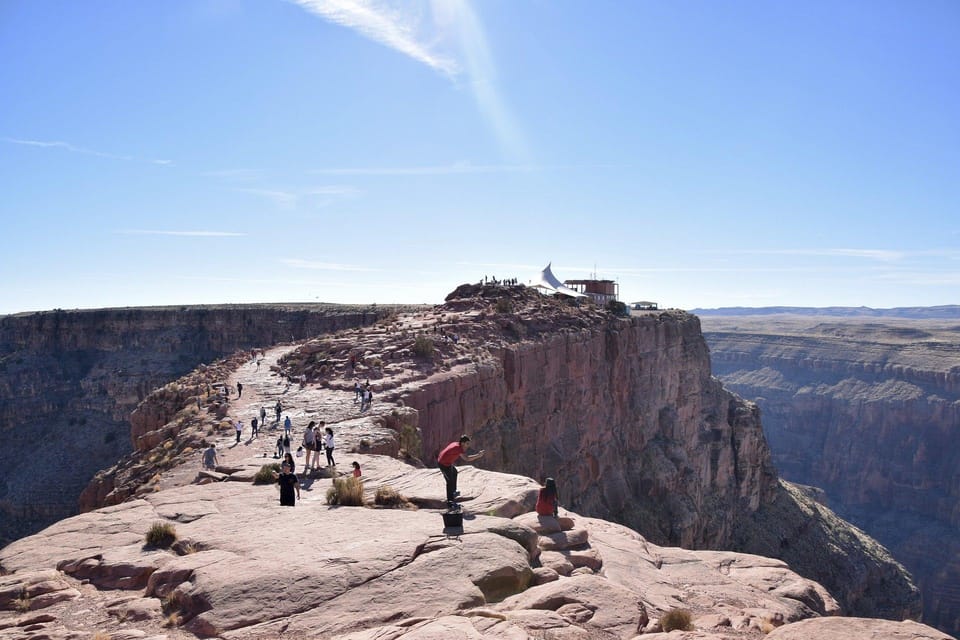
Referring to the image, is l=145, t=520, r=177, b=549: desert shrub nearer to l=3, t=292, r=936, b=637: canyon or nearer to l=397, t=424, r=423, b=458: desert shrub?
l=3, t=292, r=936, b=637: canyon

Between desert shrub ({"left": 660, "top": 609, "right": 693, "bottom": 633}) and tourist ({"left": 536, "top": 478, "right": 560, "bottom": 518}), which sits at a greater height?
tourist ({"left": 536, "top": 478, "right": 560, "bottom": 518})

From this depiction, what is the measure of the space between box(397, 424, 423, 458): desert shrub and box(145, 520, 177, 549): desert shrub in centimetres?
817

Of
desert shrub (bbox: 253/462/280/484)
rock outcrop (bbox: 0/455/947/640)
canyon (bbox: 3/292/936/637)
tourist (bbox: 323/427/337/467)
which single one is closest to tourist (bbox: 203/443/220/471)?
canyon (bbox: 3/292/936/637)

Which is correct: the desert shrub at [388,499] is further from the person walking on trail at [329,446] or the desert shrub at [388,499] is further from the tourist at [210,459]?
the tourist at [210,459]

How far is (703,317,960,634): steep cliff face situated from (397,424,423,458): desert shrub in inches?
2819

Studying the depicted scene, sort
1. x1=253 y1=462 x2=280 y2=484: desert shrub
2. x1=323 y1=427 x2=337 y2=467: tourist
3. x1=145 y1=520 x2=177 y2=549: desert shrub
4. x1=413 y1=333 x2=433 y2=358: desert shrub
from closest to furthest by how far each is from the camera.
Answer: x1=145 y1=520 x2=177 y2=549: desert shrub < x1=253 y1=462 x2=280 y2=484: desert shrub < x1=323 y1=427 x2=337 y2=467: tourist < x1=413 y1=333 x2=433 y2=358: desert shrub

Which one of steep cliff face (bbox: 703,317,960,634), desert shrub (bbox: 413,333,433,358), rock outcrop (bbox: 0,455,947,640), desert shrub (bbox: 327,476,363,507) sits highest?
desert shrub (bbox: 413,333,433,358)

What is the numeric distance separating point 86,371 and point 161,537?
75357mm

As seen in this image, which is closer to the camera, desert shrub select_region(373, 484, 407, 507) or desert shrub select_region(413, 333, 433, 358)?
desert shrub select_region(373, 484, 407, 507)

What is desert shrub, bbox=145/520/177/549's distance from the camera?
1004cm

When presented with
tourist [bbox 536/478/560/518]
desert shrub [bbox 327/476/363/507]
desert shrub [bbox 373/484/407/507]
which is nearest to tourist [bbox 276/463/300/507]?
desert shrub [bbox 327/476/363/507]

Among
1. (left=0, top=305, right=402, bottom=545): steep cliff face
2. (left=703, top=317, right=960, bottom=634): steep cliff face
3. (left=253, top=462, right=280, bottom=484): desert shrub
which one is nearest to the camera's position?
(left=253, top=462, right=280, bottom=484): desert shrub

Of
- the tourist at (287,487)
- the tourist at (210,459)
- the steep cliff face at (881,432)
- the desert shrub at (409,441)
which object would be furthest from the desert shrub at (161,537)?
the steep cliff face at (881,432)

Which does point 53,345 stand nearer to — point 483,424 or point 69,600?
point 483,424
